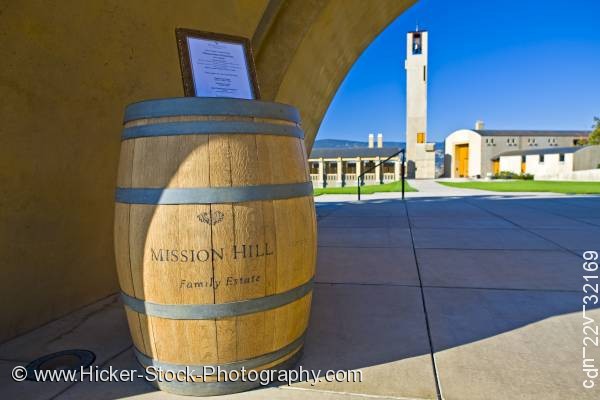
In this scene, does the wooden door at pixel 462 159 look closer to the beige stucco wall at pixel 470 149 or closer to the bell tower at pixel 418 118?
the beige stucco wall at pixel 470 149

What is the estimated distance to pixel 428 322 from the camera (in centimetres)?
256

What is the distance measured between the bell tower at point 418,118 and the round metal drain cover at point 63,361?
47.8m

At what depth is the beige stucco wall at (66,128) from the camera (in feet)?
7.89

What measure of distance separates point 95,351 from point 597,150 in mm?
56357

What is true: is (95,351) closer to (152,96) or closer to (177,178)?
(177,178)

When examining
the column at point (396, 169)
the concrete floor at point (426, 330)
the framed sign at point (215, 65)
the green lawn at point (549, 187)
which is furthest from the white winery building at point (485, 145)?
the framed sign at point (215, 65)

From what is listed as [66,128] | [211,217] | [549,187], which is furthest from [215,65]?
[549,187]

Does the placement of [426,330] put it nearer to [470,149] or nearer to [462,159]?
[470,149]

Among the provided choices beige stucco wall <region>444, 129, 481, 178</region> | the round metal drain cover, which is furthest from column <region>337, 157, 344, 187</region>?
the round metal drain cover

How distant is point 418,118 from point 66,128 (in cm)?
4981

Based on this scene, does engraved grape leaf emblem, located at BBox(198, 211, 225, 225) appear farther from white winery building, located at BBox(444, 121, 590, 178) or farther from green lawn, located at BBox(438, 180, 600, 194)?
white winery building, located at BBox(444, 121, 590, 178)

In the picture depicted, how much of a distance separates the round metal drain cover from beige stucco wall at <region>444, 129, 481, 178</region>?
2377 inches

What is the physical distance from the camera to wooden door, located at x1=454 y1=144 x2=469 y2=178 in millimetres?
59906

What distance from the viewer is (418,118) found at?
159 ft
